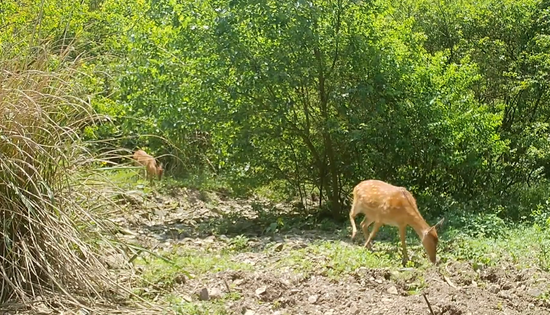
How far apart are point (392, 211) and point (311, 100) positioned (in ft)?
9.74

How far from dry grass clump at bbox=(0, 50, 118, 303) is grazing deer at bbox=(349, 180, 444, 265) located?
10.8 ft

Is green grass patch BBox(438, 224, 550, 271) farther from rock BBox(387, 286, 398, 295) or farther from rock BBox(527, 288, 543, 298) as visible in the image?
rock BBox(387, 286, 398, 295)

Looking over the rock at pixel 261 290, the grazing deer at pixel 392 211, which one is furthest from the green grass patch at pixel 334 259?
the rock at pixel 261 290

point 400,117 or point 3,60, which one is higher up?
point 3,60

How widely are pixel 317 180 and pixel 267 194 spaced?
1.85m

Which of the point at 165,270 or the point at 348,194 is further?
the point at 348,194

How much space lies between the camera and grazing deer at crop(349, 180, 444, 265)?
757 centimetres

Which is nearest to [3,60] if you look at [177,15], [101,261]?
[101,261]

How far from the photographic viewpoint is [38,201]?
572cm

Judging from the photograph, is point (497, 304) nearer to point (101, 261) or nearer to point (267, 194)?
point (101, 261)

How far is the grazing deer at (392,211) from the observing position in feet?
24.8

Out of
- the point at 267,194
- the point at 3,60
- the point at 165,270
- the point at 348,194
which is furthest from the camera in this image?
the point at 267,194

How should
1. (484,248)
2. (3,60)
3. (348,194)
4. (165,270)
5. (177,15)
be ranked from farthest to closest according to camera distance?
(348,194), (177,15), (484,248), (165,270), (3,60)

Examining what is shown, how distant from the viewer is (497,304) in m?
6.21
